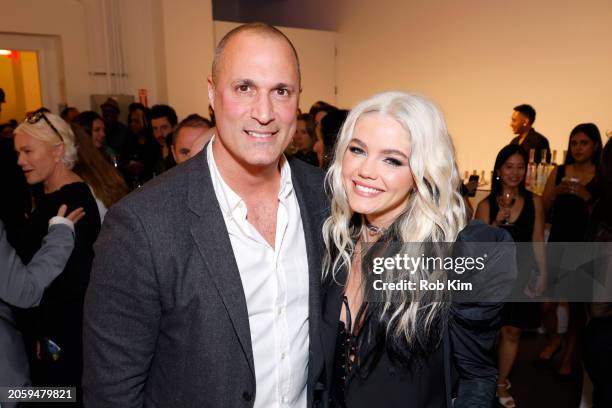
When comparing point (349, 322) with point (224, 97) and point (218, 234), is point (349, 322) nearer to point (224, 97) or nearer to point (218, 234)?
point (218, 234)

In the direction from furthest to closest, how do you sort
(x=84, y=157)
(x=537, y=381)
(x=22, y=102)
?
(x=22, y=102) < (x=537, y=381) < (x=84, y=157)

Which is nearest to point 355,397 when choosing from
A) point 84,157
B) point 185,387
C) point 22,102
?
point 185,387

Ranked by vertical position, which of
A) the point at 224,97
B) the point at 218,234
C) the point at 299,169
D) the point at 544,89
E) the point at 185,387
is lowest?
the point at 185,387

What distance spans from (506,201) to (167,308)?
8.76 feet

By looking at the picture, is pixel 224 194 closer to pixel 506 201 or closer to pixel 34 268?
pixel 34 268

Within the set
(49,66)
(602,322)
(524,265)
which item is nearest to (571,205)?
(524,265)

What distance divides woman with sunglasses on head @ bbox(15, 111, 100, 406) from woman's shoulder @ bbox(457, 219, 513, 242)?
175cm

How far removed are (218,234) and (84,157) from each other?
1.60 m

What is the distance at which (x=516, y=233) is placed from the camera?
10.5 feet

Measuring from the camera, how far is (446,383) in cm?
140

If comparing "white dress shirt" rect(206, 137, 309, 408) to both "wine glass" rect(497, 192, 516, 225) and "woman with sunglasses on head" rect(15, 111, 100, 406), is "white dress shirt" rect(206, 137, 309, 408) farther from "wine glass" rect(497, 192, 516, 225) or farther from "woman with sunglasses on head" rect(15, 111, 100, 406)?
"wine glass" rect(497, 192, 516, 225)

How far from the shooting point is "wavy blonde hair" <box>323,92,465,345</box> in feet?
4.79

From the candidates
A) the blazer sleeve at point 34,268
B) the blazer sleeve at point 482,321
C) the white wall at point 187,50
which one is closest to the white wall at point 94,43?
the white wall at point 187,50

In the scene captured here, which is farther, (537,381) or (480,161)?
(480,161)
